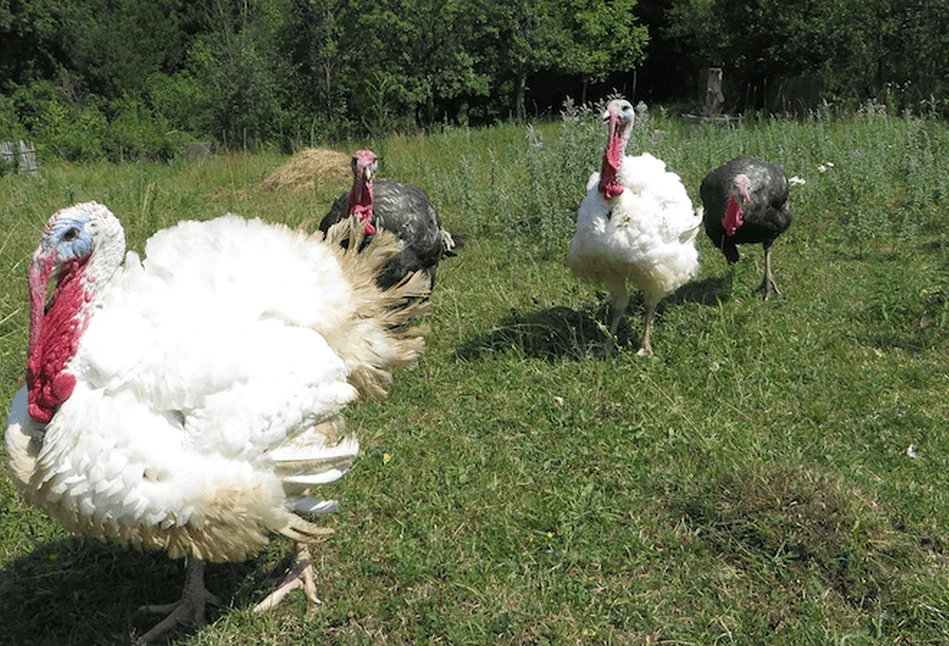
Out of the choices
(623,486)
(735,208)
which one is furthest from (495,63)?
(623,486)

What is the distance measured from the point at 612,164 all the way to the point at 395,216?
5.58ft

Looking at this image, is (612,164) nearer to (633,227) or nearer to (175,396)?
(633,227)

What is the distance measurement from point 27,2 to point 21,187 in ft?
93.1

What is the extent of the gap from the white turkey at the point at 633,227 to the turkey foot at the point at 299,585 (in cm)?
282

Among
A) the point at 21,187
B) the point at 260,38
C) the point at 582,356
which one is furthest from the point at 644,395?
the point at 260,38

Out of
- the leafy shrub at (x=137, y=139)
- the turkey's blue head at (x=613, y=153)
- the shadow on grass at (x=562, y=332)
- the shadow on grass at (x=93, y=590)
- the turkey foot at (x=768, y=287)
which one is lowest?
the shadow on grass at (x=93, y=590)

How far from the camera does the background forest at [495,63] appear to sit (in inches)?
631

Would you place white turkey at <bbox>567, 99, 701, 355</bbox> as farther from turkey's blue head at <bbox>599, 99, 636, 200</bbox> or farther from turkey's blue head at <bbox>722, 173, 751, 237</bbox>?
turkey's blue head at <bbox>722, 173, 751, 237</bbox>

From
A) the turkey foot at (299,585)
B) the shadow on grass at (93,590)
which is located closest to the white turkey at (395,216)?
the turkey foot at (299,585)

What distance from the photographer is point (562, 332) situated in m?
5.69

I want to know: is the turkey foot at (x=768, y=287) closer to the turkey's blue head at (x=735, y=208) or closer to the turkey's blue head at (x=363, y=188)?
the turkey's blue head at (x=735, y=208)

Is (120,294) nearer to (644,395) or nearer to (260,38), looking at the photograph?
(644,395)

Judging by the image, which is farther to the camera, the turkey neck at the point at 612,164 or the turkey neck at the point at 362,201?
the turkey neck at the point at 612,164

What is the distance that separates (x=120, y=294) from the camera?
9.38 feet
